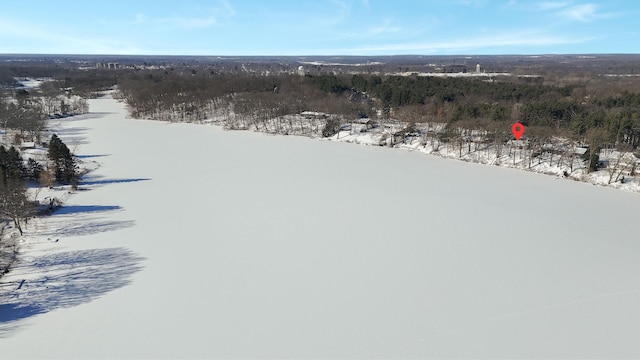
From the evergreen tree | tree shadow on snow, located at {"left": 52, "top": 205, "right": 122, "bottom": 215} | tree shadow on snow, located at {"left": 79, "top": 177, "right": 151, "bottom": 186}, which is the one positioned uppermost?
the evergreen tree

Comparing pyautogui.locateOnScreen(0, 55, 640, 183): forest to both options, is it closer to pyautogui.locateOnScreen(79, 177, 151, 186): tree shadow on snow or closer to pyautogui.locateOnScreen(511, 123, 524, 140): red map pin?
pyautogui.locateOnScreen(511, 123, 524, 140): red map pin

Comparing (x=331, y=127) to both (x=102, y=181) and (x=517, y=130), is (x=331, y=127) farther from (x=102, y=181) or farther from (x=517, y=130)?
(x=102, y=181)

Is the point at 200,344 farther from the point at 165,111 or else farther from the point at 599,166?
the point at 165,111

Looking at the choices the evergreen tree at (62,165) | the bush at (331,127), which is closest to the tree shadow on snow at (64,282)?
the evergreen tree at (62,165)

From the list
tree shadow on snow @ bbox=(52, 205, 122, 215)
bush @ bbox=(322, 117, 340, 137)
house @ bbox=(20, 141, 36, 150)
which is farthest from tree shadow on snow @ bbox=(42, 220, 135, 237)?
bush @ bbox=(322, 117, 340, 137)

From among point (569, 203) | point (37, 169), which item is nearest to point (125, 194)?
point (37, 169)

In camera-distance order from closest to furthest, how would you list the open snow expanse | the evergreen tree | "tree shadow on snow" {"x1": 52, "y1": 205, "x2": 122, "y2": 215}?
the open snow expanse
"tree shadow on snow" {"x1": 52, "y1": 205, "x2": 122, "y2": 215}
the evergreen tree

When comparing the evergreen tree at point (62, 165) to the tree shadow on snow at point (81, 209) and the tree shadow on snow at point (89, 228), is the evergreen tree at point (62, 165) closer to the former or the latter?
the tree shadow on snow at point (81, 209)

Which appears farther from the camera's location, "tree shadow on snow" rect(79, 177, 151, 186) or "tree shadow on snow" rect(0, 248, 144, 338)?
"tree shadow on snow" rect(79, 177, 151, 186)
